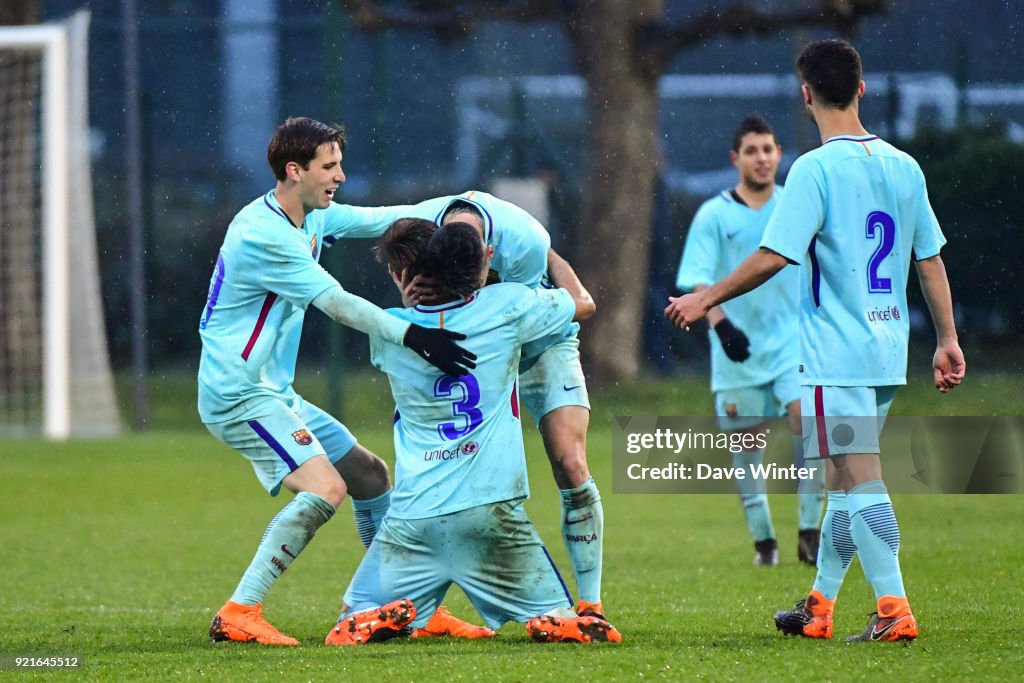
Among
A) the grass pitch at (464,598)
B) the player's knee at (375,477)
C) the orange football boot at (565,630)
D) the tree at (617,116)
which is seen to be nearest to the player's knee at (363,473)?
the player's knee at (375,477)

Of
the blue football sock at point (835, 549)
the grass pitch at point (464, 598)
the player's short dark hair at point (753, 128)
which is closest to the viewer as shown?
the grass pitch at point (464, 598)

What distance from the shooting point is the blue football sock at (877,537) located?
4625 millimetres

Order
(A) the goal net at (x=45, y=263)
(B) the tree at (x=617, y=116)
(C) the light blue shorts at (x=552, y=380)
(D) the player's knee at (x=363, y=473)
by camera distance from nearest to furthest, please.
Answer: (C) the light blue shorts at (x=552, y=380), (D) the player's knee at (x=363, y=473), (A) the goal net at (x=45, y=263), (B) the tree at (x=617, y=116)

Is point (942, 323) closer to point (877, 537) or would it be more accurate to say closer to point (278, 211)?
point (877, 537)

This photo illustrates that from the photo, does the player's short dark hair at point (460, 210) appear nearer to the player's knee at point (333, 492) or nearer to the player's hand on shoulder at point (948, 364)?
the player's knee at point (333, 492)

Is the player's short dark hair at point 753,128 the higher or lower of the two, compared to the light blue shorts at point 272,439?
higher

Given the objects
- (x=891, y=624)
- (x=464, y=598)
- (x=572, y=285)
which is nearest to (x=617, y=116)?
(x=464, y=598)

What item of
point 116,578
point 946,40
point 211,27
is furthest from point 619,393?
point 116,578

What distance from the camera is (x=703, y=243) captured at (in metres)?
7.54

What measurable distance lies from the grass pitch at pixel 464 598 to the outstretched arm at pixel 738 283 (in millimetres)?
1053

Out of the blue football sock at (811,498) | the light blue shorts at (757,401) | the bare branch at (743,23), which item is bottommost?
the blue football sock at (811,498)

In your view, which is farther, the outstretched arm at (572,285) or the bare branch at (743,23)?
the bare branch at (743,23)

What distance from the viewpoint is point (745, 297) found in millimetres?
7664

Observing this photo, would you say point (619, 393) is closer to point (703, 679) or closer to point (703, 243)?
point (703, 243)
